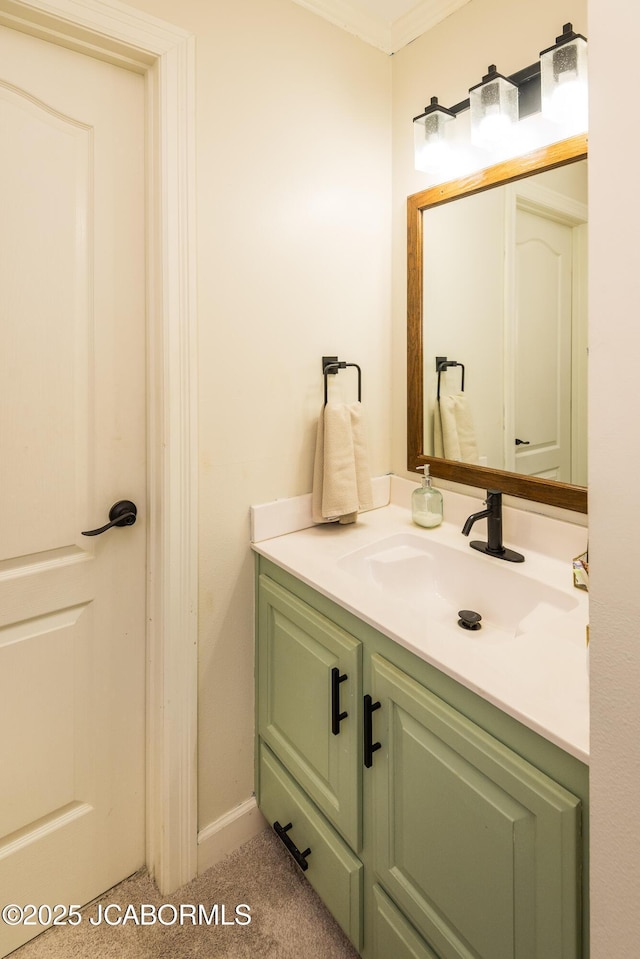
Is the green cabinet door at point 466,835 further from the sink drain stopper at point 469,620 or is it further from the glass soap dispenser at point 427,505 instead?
the glass soap dispenser at point 427,505

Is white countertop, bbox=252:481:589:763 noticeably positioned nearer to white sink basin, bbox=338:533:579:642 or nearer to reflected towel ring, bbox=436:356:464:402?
white sink basin, bbox=338:533:579:642

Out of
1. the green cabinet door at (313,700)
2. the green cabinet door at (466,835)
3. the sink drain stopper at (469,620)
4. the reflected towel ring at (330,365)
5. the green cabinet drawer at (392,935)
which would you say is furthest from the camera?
the reflected towel ring at (330,365)

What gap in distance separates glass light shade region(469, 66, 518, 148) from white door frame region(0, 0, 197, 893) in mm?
694

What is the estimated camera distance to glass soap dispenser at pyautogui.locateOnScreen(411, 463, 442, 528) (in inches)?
57.6

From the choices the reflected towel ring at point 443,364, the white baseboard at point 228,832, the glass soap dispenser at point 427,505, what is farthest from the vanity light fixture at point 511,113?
the white baseboard at point 228,832

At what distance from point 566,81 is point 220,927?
6.87ft

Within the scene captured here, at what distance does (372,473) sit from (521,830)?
1.08 metres

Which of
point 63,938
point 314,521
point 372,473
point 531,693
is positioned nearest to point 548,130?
point 372,473

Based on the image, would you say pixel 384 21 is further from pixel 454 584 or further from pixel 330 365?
pixel 454 584

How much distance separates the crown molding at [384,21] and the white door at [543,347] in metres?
0.67

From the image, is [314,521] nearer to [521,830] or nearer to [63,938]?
[521,830]

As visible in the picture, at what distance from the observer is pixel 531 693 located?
2.43 feet

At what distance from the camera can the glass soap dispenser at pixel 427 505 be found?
4.80ft

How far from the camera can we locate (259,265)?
1324mm
